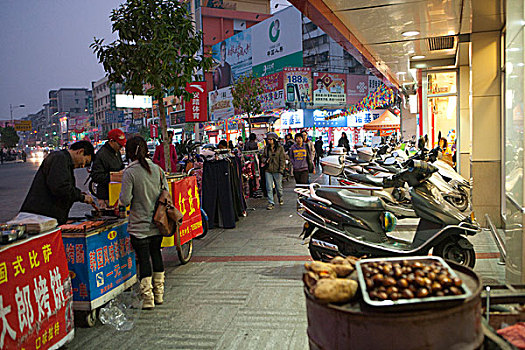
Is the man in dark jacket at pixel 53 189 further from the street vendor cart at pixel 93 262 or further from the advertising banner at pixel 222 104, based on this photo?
the advertising banner at pixel 222 104

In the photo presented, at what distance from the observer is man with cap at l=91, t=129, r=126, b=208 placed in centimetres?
647

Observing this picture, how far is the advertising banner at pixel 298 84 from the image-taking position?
1223 inches

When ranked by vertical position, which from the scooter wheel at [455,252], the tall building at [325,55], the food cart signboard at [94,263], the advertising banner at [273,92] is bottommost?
the scooter wheel at [455,252]

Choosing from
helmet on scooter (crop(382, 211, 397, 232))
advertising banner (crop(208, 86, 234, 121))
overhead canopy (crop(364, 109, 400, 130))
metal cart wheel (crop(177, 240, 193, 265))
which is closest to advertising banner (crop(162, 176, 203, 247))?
metal cart wheel (crop(177, 240, 193, 265))

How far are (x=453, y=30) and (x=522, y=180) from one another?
5.35m

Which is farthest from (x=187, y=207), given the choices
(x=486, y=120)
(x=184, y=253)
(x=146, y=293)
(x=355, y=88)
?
(x=355, y=88)

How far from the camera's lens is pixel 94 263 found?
462cm

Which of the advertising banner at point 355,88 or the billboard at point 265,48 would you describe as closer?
the advertising banner at point 355,88

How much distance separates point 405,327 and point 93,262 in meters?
3.31

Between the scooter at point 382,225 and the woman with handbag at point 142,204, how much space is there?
6.62ft

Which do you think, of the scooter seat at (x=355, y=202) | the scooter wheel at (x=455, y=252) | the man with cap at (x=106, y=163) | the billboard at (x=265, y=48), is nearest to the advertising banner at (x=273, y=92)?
the billboard at (x=265, y=48)

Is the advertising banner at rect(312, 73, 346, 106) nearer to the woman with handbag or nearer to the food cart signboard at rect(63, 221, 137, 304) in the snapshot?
the woman with handbag

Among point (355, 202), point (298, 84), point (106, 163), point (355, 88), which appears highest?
point (298, 84)

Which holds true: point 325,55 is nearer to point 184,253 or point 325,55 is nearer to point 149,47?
point 149,47
